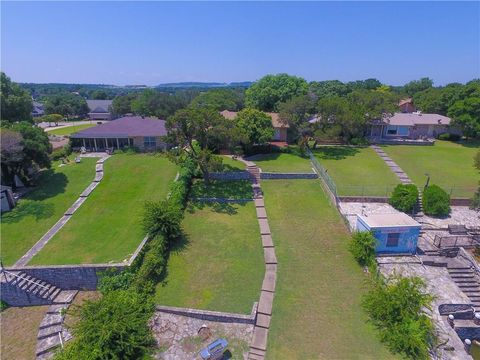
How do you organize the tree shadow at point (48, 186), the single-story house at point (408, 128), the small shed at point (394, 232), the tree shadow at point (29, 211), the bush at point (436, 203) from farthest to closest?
the single-story house at point (408, 128) < the tree shadow at point (48, 186) < the bush at point (436, 203) < the tree shadow at point (29, 211) < the small shed at point (394, 232)

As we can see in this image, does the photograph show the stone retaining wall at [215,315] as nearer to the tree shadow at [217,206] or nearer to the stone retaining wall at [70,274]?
the stone retaining wall at [70,274]

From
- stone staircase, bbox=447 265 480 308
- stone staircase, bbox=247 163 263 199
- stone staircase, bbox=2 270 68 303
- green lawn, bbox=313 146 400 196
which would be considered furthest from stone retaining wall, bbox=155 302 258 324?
green lawn, bbox=313 146 400 196

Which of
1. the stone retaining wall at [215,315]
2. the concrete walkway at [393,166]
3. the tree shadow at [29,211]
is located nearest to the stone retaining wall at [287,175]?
the concrete walkway at [393,166]

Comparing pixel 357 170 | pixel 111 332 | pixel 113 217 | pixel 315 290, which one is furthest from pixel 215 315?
pixel 357 170

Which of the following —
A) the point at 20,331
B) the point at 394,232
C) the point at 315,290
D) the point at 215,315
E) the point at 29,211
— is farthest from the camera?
the point at 29,211

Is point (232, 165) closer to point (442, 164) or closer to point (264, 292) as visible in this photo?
point (264, 292)

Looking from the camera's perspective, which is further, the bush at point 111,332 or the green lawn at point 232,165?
the green lawn at point 232,165
